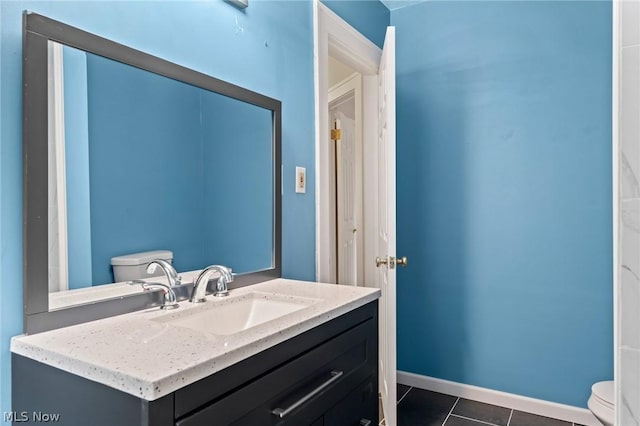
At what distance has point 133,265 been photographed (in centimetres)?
118

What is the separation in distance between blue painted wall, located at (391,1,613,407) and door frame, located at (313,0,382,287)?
20 centimetres

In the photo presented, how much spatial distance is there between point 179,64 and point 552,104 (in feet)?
6.58

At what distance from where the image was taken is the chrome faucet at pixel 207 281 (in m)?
1.29

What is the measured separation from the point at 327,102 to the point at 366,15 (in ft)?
2.71

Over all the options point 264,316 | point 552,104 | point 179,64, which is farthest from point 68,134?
point 552,104

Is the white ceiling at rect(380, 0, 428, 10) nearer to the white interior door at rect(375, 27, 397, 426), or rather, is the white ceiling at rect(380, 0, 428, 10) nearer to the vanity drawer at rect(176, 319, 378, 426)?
the white interior door at rect(375, 27, 397, 426)

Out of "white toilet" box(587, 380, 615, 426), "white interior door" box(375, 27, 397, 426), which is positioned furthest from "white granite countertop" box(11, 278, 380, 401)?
→ "white toilet" box(587, 380, 615, 426)

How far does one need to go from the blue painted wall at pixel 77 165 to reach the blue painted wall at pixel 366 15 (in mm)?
1378

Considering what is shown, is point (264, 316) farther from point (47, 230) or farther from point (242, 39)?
point (242, 39)

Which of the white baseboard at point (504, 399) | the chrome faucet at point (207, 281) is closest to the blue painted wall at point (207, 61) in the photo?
the chrome faucet at point (207, 281)

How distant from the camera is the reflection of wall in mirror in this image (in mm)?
1100

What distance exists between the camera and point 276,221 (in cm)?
172

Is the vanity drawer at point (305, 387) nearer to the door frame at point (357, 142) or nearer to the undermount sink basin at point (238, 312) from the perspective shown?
the undermount sink basin at point (238, 312)

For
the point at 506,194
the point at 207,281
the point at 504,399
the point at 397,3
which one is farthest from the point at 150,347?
the point at 397,3
